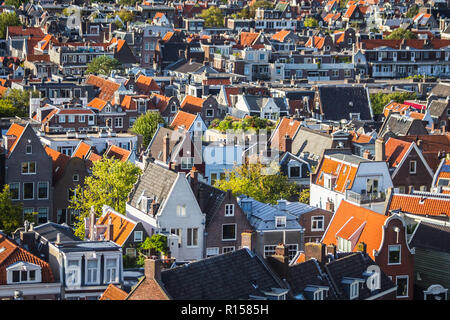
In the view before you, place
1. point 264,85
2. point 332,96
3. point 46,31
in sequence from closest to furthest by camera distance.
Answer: point 332,96
point 264,85
point 46,31

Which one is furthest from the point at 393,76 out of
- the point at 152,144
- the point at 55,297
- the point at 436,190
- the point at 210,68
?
the point at 55,297

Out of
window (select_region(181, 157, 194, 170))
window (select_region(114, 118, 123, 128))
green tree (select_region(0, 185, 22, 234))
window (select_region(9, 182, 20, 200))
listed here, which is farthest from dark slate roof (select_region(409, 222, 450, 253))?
window (select_region(114, 118, 123, 128))

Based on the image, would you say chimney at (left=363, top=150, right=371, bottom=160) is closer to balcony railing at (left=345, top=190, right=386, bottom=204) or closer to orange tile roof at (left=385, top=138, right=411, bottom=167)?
orange tile roof at (left=385, top=138, right=411, bottom=167)

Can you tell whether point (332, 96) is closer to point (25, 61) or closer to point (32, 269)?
point (25, 61)

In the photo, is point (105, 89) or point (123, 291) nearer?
point (123, 291)

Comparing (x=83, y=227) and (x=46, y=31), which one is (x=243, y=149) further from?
(x=46, y=31)

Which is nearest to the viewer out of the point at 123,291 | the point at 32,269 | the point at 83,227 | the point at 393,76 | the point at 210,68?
the point at 123,291
